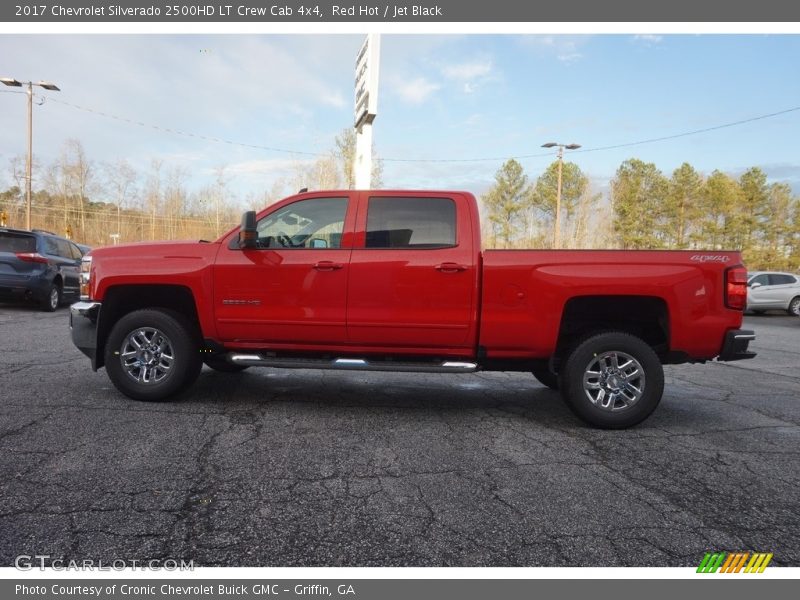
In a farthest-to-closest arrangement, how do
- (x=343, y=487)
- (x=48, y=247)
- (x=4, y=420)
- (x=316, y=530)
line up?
(x=48, y=247)
(x=4, y=420)
(x=343, y=487)
(x=316, y=530)

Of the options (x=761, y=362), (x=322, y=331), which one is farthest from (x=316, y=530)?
(x=761, y=362)

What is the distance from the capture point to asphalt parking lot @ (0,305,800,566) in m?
2.47

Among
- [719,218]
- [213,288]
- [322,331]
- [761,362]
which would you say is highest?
[719,218]

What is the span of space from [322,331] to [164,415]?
1.51 metres

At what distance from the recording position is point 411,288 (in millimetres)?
4633

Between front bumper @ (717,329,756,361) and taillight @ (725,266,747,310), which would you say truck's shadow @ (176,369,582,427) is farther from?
taillight @ (725,266,747,310)

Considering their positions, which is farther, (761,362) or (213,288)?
(761,362)

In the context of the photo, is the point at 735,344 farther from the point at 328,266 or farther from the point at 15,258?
the point at 15,258

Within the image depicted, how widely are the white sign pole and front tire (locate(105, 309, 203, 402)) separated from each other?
12.4 meters

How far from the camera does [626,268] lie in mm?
4441

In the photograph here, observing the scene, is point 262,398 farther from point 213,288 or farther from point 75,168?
point 75,168

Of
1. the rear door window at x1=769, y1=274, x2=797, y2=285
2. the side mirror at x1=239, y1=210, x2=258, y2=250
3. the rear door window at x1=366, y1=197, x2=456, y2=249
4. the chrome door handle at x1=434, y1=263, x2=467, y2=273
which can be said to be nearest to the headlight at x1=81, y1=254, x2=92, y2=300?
the side mirror at x1=239, y1=210, x2=258, y2=250

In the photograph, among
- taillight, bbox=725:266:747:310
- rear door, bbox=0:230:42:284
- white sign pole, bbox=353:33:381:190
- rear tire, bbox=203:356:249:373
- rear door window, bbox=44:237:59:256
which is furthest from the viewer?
white sign pole, bbox=353:33:381:190

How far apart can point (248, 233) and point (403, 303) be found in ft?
5.02
